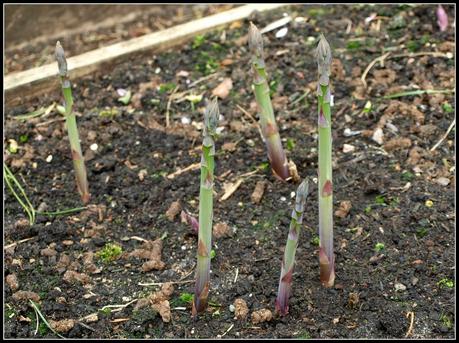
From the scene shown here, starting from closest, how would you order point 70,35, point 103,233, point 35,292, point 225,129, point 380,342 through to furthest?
point 380,342 < point 35,292 < point 103,233 < point 225,129 < point 70,35

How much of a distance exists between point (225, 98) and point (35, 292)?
1317 millimetres

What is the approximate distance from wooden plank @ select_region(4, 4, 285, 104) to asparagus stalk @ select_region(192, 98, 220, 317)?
1634 mm

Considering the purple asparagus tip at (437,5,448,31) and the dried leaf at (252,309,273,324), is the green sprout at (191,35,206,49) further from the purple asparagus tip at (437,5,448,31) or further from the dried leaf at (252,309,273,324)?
the dried leaf at (252,309,273,324)

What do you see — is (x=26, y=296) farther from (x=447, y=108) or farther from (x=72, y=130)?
(x=447, y=108)

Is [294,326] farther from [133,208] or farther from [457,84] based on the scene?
[457,84]

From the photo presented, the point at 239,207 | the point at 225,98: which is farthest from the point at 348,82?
the point at 239,207

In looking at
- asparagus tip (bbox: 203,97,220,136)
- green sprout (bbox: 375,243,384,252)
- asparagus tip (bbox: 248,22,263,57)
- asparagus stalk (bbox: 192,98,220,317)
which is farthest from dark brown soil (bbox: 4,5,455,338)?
asparagus tip (bbox: 203,97,220,136)

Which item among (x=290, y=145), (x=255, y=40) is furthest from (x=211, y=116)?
(x=290, y=145)

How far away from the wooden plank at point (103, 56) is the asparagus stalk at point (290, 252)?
178 cm

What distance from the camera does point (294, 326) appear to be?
2.52 metres

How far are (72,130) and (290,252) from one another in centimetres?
102

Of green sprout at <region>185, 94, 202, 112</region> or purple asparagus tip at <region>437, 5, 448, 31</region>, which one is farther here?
purple asparagus tip at <region>437, 5, 448, 31</region>

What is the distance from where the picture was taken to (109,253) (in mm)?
2869

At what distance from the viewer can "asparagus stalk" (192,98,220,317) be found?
2203 millimetres
